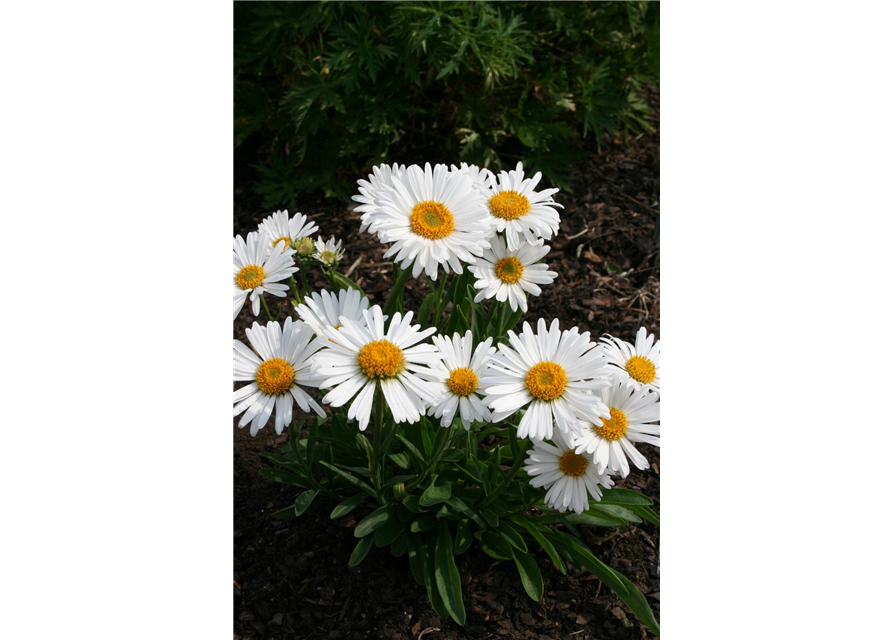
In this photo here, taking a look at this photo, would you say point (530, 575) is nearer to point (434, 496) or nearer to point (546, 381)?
point (434, 496)

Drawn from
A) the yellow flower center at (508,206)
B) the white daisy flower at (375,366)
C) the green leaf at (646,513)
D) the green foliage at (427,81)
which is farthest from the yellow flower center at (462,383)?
the green foliage at (427,81)

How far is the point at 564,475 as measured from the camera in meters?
1.74

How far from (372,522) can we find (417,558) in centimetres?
18

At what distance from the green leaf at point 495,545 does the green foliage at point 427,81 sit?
1.89 meters

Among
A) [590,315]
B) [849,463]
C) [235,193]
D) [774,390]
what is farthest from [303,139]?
[849,463]

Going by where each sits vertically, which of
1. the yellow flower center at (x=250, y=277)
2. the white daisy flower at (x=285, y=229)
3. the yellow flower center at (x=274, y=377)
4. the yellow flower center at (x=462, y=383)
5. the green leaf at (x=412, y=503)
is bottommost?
the green leaf at (x=412, y=503)

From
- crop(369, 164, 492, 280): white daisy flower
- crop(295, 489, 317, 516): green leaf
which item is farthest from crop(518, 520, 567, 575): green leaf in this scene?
crop(369, 164, 492, 280): white daisy flower

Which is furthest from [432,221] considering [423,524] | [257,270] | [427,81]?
[427,81]

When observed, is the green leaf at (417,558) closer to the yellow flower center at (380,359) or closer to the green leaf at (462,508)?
the green leaf at (462,508)

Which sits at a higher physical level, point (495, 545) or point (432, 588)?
point (495, 545)

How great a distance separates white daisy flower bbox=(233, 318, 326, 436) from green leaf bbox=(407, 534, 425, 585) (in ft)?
1.99

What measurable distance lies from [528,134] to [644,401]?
1905 millimetres

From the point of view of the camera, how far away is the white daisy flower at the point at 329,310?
161cm

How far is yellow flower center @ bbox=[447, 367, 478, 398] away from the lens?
1649mm
